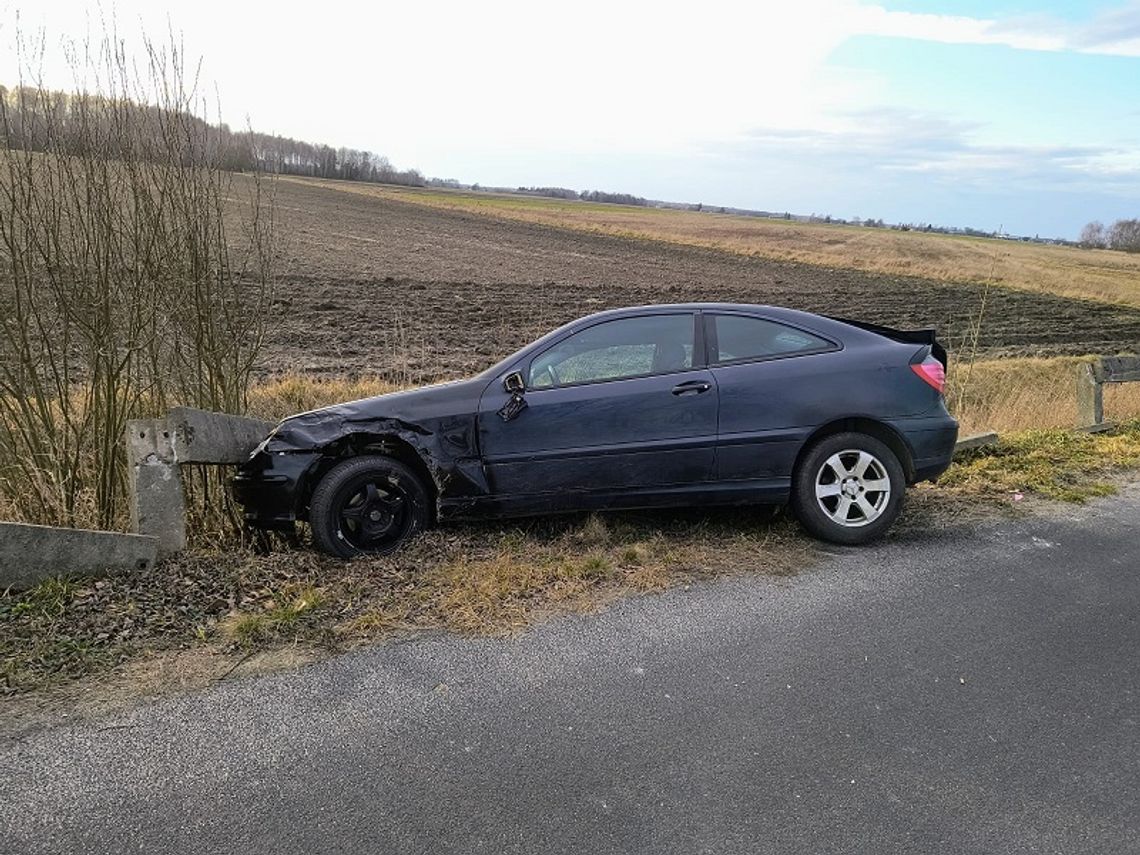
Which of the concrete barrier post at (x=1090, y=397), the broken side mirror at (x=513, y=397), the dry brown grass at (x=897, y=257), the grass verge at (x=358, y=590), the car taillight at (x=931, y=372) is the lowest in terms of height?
the grass verge at (x=358, y=590)

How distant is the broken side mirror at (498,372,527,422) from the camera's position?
5.34 m

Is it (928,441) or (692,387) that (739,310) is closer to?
(692,387)

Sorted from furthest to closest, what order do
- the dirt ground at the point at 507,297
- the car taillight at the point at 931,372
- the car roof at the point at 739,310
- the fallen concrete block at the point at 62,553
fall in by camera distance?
1. the dirt ground at the point at 507,297
2. the car roof at the point at 739,310
3. the car taillight at the point at 931,372
4. the fallen concrete block at the point at 62,553

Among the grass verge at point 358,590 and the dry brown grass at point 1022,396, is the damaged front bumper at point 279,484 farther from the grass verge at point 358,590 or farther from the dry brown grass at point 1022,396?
the dry brown grass at point 1022,396

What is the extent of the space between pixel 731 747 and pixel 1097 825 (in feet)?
3.95

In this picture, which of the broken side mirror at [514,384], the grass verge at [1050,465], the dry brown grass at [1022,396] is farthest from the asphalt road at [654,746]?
the dry brown grass at [1022,396]

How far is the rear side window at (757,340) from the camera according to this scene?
564cm

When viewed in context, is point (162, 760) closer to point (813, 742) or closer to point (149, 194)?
point (813, 742)

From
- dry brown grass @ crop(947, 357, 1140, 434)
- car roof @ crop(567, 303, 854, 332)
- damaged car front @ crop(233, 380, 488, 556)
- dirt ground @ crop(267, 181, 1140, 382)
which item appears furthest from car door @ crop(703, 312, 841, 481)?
dry brown grass @ crop(947, 357, 1140, 434)

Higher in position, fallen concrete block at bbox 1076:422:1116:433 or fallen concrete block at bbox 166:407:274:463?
fallen concrete block at bbox 166:407:274:463

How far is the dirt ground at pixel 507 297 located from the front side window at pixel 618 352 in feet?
12.8

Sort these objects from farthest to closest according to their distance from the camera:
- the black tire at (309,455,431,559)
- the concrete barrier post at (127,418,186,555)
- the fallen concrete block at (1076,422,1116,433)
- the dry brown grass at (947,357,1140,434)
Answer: the dry brown grass at (947,357,1140,434)
the fallen concrete block at (1076,422,1116,433)
the black tire at (309,455,431,559)
the concrete barrier post at (127,418,186,555)

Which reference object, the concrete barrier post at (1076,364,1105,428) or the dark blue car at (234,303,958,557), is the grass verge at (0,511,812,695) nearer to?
the dark blue car at (234,303,958,557)

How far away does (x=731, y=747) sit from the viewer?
3.24 metres
